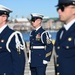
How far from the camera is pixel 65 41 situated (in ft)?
16.0

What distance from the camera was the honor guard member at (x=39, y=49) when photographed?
9438mm

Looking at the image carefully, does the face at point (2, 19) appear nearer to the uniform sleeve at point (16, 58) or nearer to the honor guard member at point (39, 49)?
the uniform sleeve at point (16, 58)

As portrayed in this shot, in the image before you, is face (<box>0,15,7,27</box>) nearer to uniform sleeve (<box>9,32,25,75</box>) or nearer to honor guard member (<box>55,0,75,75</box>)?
uniform sleeve (<box>9,32,25,75</box>)

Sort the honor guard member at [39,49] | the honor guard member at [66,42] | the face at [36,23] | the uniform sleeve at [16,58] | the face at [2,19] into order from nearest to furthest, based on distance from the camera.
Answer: the honor guard member at [66,42]
the uniform sleeve at [16,58]
the face at [2,19]
the honor guard member at [39,49]
the face at [36,23]

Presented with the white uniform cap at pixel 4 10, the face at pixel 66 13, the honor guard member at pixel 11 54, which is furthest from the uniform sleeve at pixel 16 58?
the face at pixel 66 13

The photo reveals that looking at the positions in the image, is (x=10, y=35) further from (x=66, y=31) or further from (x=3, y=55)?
(x=66, y=31)

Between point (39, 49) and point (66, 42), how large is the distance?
15.5 feet

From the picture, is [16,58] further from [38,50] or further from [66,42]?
[38,50]

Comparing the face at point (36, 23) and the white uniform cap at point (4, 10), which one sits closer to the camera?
the white uniform cap at point (4, 10)

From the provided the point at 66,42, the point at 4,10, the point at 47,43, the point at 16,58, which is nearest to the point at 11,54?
the point at 16,58

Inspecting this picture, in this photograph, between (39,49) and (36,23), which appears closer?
(39,49)

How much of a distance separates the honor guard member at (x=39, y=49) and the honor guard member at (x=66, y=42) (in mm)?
4384

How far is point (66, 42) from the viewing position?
486cm

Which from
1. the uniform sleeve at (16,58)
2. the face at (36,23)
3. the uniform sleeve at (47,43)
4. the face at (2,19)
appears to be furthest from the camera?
the face at (36,23)
